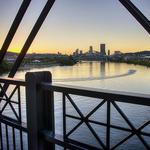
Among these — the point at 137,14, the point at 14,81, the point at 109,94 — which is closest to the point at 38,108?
the point at 14,81

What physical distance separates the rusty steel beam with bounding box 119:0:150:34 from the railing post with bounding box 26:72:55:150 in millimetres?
1045

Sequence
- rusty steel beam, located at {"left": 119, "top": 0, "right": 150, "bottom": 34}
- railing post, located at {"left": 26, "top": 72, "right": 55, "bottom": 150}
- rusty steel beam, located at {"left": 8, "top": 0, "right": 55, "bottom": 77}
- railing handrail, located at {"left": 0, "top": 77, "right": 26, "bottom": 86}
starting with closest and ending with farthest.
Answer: rusty steel beam, located at {"left": 119, "top": 0, "right": 150, "bottom": 34}, railing post, located at {"left": 26, "top": 72, "right": 55, "bottom": 150}, railing handrail, located at {"left": 0, "top": 77, "right": 26, "bottom": 86}, rusty steel beam, located at {"left": 8, "top": 0, "right": 55, "bottom": 77}

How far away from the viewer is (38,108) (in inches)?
97.8

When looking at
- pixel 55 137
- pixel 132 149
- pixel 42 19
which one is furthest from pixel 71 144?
pixel 132 149

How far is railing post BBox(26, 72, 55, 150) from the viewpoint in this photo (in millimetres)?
2475

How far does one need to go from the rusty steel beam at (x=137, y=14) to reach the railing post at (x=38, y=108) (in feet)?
3.43

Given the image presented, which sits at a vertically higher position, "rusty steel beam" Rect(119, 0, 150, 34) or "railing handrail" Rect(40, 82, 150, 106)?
"rusty steel beam" Rect(119, 0, 150, 34)

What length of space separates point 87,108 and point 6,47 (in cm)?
2390

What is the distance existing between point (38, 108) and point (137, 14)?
1361 millimetres

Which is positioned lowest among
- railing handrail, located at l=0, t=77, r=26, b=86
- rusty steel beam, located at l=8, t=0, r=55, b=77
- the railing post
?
the railing post

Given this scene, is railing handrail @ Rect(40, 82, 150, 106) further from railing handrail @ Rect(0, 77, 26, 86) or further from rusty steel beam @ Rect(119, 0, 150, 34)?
rusty steel beam @ Rect(119, 0, 150, 34)

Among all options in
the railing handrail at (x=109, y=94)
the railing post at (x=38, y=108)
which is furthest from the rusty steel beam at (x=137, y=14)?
the railing post at (x=38, y=108)

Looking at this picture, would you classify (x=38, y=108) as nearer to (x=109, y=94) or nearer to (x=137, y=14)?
(x=109, y=94)

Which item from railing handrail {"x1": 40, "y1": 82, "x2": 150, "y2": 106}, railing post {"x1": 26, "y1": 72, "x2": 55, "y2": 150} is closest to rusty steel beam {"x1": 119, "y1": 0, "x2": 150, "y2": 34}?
railing handrail {"x1": 40, "y1": 82, "x2": 150, "y2": 106}
